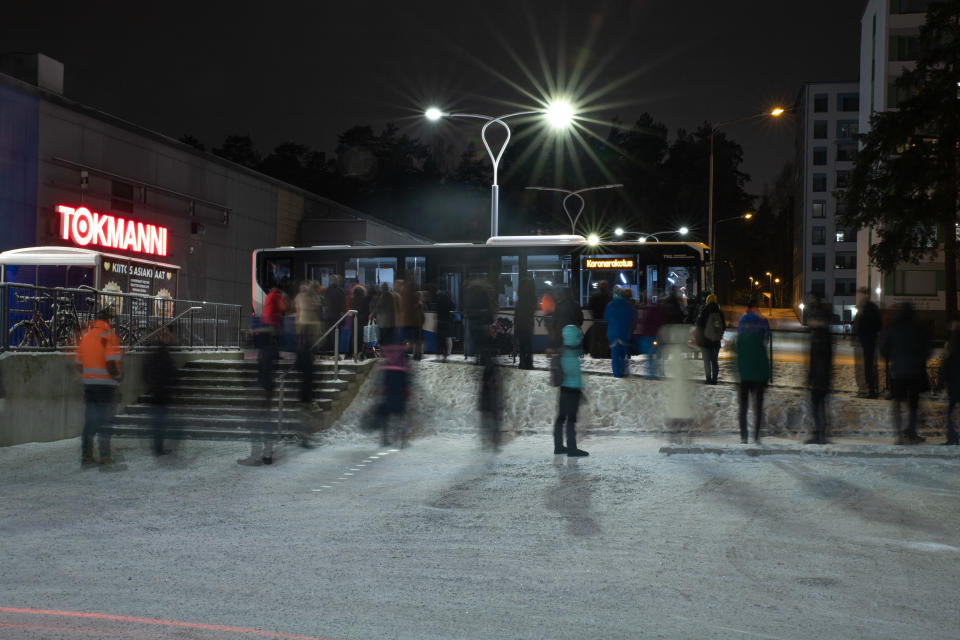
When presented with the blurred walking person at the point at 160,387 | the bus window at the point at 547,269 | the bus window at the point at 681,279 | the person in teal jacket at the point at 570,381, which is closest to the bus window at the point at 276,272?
the bus window at the point at 547,269

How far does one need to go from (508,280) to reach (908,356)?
11.9 m

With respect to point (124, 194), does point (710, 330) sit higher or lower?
lower

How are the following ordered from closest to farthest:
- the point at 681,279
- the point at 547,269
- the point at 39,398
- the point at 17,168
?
1. the point at 39,398
2. the point at 681,279
3. the point at 547,269
4. the point at 17,168

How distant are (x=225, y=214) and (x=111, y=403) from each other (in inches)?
900

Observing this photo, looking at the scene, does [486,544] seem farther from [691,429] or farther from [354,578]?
[691,429]

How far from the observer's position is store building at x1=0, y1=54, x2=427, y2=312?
23.9 meters

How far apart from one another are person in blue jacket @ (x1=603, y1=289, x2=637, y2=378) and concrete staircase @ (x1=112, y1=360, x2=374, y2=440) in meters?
4.66

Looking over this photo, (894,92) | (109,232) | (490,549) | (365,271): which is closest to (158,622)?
(490,549)

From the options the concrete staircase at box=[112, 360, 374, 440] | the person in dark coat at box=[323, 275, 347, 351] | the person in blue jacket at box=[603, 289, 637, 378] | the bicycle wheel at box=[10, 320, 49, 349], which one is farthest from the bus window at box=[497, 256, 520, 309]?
the bicycle wheel at box=[10, 320, 49, 349]

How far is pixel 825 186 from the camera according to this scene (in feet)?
319

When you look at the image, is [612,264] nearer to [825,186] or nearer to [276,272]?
[276,272]

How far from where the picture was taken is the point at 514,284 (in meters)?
22.5

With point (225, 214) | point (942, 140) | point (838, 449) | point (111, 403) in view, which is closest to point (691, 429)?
point (838, 449)

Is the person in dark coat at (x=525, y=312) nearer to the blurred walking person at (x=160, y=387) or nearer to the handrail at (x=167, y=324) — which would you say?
the blurred walking person at (x=160, y=387)
